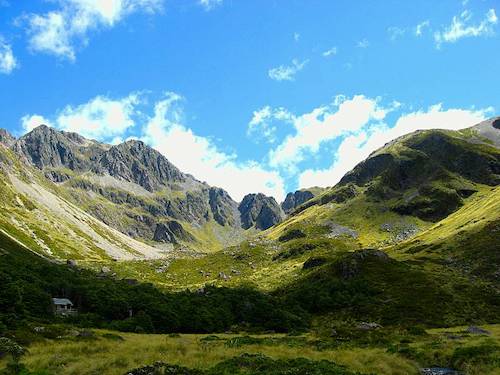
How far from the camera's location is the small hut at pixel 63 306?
74625mm

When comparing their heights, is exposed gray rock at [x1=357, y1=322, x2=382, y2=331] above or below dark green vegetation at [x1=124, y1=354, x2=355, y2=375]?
below

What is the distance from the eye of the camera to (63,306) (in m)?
80.8

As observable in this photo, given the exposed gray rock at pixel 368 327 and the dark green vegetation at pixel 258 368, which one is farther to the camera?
the exposed gray rock at pixel 368 327

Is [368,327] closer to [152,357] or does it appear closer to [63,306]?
[152,357]

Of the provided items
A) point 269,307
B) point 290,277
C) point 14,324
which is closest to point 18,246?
point 290,277

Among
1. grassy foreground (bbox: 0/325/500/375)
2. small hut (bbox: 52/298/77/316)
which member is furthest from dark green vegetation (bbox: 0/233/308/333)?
grassy foreground (bbox: 0/325/500/375)

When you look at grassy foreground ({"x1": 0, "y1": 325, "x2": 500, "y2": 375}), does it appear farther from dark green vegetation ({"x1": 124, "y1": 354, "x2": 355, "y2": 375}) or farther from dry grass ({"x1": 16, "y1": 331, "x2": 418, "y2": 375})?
dark green vegetation ({"x1": 124, "y1": 354, "x2": 355, "y2": 375})

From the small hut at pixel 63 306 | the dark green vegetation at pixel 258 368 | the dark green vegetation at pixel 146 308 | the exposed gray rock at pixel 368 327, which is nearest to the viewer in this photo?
the dark green vegetation at pixel 258 368

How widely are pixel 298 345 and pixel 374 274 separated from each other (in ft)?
249

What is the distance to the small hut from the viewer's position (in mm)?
74625

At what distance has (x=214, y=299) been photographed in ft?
293

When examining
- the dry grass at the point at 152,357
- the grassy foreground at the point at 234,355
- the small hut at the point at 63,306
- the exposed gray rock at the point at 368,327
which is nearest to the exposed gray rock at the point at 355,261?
the exposed gray rock at the point at 368,327

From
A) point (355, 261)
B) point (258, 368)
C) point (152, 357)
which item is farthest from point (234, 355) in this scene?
point (355, 261)

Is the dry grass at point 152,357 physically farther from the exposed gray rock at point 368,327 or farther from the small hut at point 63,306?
the small hut at point 63,306
